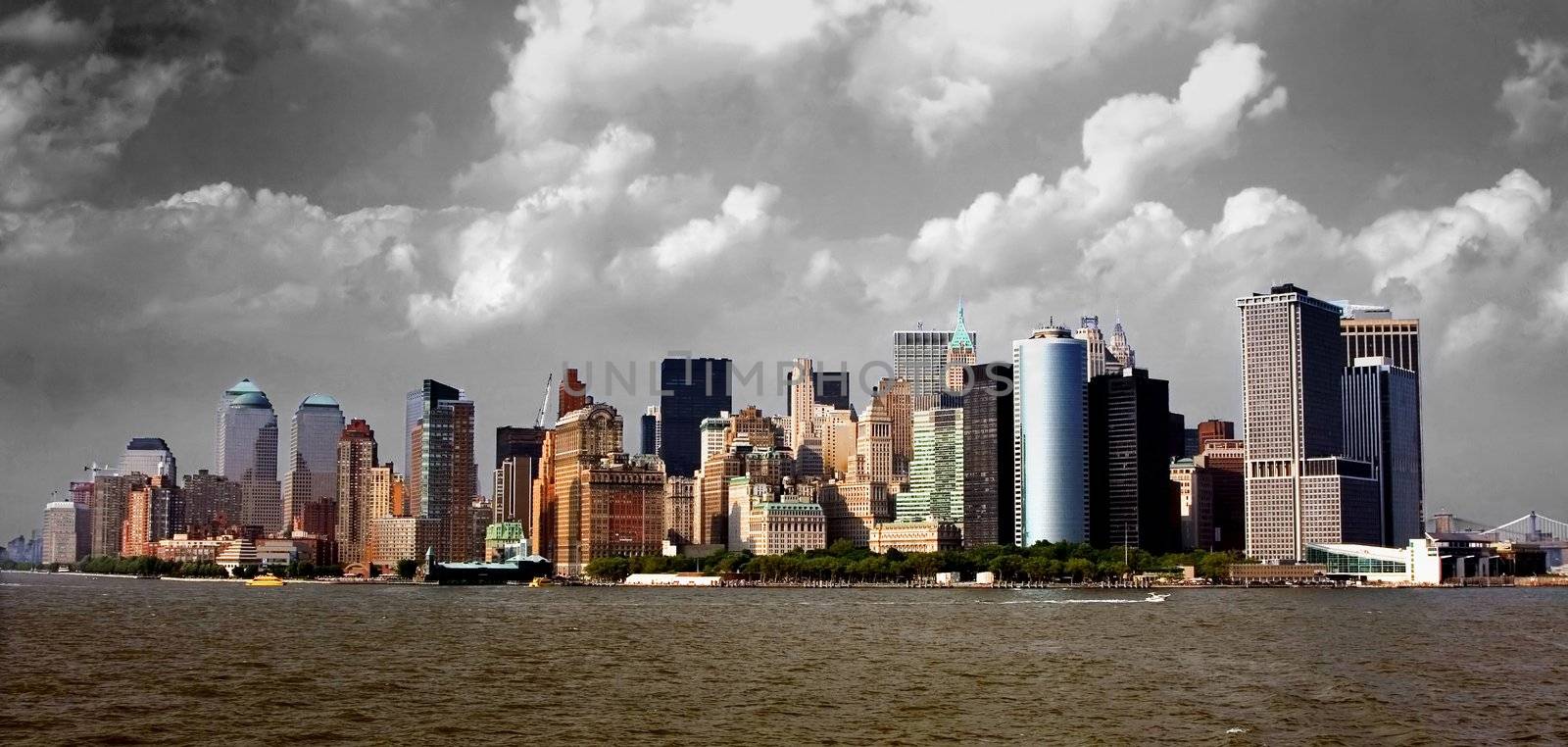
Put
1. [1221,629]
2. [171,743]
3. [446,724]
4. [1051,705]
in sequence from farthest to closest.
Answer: [1221,629] → [1051,705] → [446,724] → [171,743]

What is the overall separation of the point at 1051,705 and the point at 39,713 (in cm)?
4430

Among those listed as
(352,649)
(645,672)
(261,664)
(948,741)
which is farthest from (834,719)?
(352,649)

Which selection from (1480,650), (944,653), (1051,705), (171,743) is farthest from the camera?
(1480,650)

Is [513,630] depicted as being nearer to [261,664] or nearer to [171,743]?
[261,664]

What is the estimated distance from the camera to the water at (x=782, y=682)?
7262 centimetres

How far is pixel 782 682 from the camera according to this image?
303 ft

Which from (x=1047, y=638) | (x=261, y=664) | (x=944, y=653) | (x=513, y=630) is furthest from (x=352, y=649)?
(x=1047, y=638)

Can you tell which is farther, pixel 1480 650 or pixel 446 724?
pixel 1480 650

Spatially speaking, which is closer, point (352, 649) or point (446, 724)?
point (446, 724)

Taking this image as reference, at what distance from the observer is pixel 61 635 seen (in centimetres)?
13238

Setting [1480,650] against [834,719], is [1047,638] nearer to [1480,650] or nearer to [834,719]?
[1480,650]

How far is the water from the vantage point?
72.6 metres

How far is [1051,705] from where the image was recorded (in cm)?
8069

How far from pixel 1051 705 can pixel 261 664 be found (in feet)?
157
